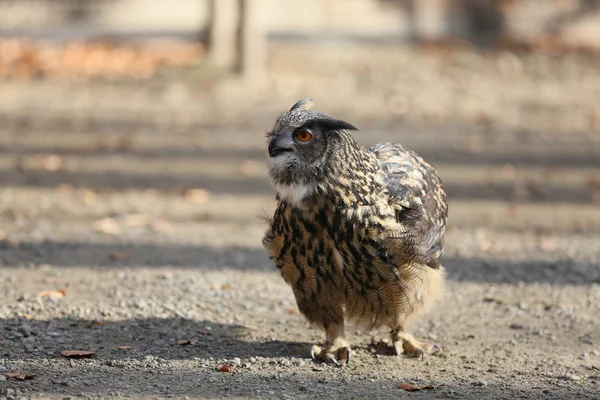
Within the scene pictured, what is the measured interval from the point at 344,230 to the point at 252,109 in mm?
9858

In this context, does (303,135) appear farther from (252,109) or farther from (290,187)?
(252,109)

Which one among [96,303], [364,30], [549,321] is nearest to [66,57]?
[364,30]

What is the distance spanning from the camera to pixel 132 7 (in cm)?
2314

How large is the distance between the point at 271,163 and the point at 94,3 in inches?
753

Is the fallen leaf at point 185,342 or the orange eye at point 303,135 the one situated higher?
the orange eye at point 303,135

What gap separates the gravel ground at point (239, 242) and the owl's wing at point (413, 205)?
30.2 inches

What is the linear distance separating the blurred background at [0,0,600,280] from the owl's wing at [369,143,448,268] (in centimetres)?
216

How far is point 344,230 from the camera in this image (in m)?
5.10

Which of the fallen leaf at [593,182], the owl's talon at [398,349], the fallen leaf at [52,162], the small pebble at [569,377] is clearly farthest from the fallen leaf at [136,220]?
the fallen leaf at [593,182]

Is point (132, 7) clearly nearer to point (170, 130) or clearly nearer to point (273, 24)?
point (273, 24)

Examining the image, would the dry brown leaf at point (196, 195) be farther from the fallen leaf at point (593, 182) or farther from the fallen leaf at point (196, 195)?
the fallen leaf at point (593, 182)

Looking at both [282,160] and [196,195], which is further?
[196,195]

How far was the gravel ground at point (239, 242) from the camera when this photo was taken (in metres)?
5.40

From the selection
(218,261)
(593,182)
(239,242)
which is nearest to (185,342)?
(218,261)
